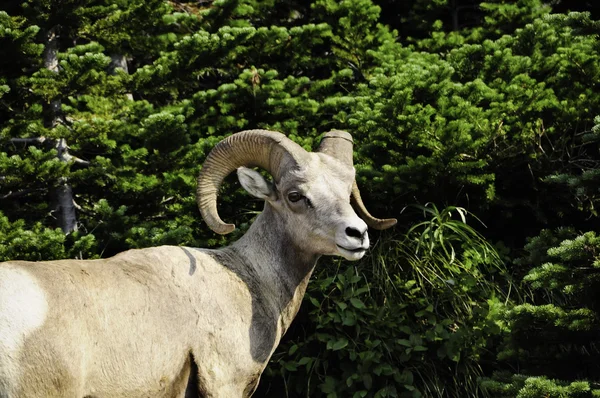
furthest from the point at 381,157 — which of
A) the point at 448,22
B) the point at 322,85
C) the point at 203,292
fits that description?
the point at 448,22

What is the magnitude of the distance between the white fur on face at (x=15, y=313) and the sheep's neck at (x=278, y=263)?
1.81 m

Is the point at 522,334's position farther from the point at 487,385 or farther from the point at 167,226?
the point at 167,226

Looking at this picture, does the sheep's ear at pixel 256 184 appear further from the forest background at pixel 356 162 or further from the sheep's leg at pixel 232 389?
the forest background at pixel 356 162

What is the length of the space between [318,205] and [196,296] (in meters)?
1.06

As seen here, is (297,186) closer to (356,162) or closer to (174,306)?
(174,306)

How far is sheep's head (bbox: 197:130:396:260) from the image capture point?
21.5 ft

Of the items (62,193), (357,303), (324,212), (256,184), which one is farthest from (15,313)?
(62,193)

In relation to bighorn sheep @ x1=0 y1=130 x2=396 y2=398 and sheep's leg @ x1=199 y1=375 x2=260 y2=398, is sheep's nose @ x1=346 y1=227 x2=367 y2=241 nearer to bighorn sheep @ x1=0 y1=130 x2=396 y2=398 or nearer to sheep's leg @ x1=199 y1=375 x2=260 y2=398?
bighorn sheep @ x1=0 y1=130 x2=396 y2=398

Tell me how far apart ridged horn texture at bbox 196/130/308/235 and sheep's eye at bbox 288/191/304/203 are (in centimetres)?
18

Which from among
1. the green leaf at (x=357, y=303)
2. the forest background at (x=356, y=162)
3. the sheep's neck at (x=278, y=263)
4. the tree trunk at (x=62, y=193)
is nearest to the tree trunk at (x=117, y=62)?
the forest background at (x=356, y=162)


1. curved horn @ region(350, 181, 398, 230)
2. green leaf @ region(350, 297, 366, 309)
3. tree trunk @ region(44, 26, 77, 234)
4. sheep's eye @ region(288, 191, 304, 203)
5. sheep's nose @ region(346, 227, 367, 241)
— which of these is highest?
sheep's eye @ region(288, 191, 304, 203)

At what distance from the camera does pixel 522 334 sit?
7.04m

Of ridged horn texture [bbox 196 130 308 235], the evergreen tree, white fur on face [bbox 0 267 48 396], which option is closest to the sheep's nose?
ridged horn texture [bbox 196 130 308 235]

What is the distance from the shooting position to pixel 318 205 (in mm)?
6645
